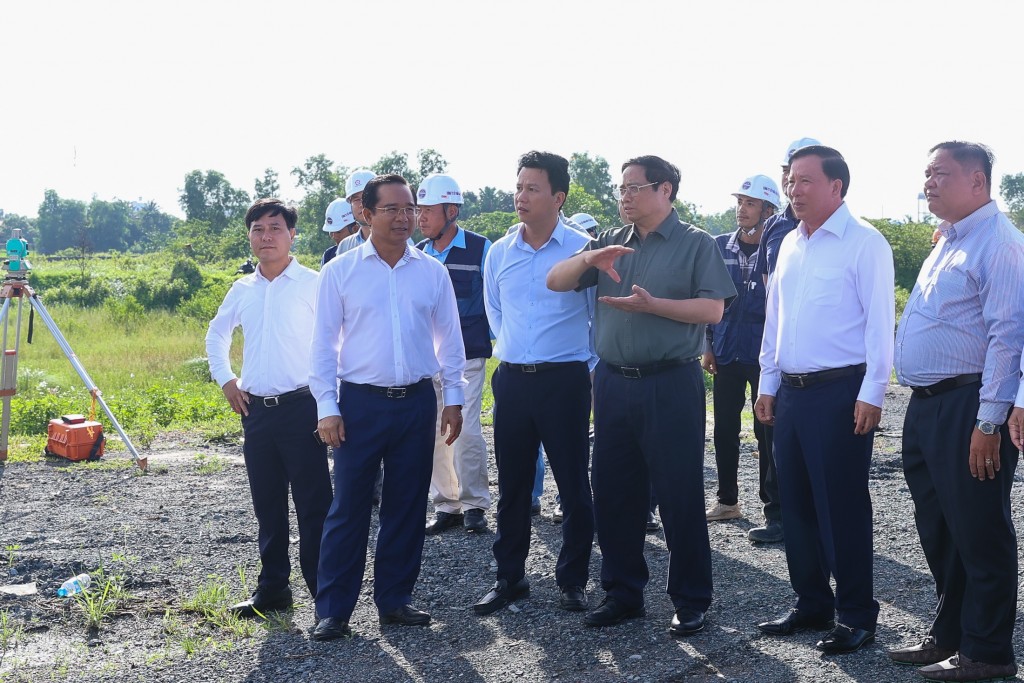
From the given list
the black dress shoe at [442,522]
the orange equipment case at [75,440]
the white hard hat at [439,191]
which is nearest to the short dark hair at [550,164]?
the white hard hat at [439,191]

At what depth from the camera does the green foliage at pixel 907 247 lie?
30594 mm

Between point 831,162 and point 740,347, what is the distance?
2.11 metres

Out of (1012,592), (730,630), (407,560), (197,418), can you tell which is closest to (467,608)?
(407,560)

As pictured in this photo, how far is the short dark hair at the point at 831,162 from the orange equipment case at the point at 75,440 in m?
6.81

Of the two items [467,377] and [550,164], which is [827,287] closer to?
[550,164]

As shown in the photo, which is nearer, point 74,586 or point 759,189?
point 74,586

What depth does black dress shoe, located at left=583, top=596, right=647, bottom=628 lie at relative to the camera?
447cm

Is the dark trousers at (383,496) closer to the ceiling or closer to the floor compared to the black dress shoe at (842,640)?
closer to the ceiling

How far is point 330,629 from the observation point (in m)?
4.37

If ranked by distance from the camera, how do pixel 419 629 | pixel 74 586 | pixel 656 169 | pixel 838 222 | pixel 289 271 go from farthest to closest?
pixel 74 586 → pixel 289 271 → pixel 419 629 → pixel 656 169 → pixel 838 222

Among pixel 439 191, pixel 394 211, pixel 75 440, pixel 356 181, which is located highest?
pixel 356 181

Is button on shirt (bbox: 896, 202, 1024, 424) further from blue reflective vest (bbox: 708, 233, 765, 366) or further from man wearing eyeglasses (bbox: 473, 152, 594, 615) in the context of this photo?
blue reflective vest (bbox: 708, 233, 765, 366)

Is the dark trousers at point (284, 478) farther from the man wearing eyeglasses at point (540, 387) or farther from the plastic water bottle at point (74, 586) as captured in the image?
the plastic water bottle at point (74, 586)

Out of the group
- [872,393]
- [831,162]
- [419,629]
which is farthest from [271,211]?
[872,393]
